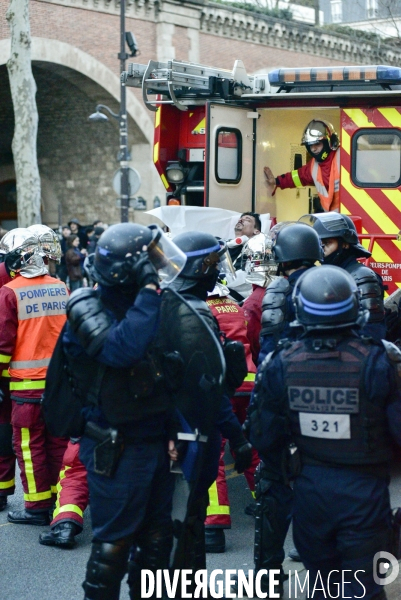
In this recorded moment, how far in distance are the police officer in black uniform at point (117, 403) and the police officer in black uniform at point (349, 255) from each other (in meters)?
1.96

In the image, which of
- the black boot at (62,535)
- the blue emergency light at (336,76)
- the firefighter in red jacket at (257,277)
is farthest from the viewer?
the blue emergency light at (336,76)

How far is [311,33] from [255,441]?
34.0 m

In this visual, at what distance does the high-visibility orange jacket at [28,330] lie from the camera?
578 centimetres

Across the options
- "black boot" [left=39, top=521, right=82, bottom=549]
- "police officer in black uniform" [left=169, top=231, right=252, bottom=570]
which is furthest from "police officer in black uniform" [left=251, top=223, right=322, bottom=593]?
"black boot" [left=39, top=521, right=82, bottom=549]

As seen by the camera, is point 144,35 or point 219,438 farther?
point 144,35

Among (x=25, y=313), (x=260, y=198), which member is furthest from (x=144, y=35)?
(x=25, y=313)

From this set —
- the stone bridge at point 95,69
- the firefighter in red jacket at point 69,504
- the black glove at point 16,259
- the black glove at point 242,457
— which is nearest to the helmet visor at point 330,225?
the black glove at point 242,457

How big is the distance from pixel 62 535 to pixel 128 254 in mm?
2462

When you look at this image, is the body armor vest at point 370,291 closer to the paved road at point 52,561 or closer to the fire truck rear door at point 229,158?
the paved road at point 52,561

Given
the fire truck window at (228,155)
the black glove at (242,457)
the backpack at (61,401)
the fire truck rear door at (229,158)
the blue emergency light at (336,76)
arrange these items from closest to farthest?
the backpack at (61,401) < the black glove at (242,457) < the blue emergency light at (336,76) < the fire truck rear door at (229,158) < the fire truck window at (228,155)

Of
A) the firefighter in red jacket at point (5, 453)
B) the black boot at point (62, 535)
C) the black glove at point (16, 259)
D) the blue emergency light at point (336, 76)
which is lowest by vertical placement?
the black boot at point (62, 535)

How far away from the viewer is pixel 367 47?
38.2 m

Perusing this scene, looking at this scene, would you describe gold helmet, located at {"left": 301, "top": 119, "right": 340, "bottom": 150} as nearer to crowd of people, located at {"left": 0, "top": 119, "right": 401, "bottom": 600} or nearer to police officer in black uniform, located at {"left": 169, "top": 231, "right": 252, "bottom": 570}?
crowd of people, located at {"left": 0, "top": 119, "right": 401, "bottom": 600}

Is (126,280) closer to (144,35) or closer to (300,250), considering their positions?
(300,250)
